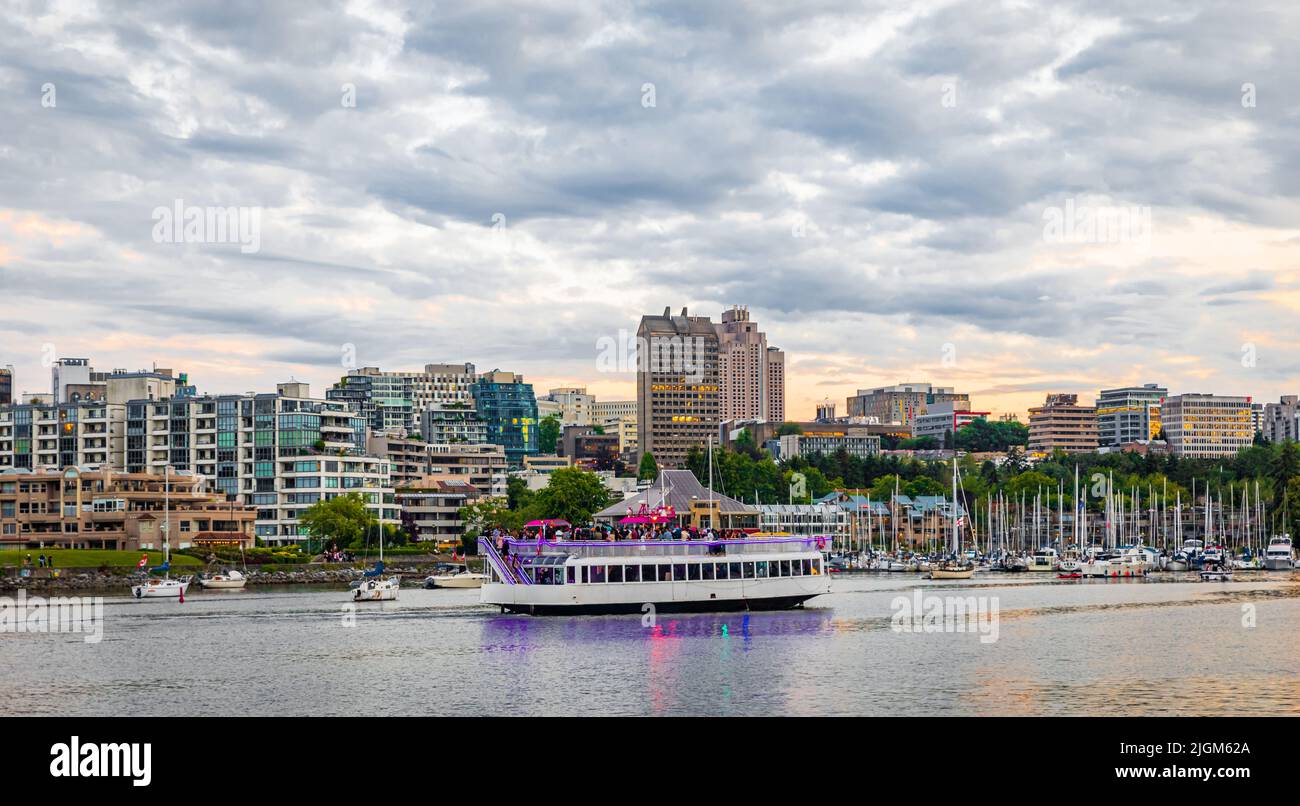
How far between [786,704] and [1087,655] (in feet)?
88.3

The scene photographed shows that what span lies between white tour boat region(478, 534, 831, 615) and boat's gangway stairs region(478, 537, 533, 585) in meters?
0.08

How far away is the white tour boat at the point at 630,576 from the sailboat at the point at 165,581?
45.1 m

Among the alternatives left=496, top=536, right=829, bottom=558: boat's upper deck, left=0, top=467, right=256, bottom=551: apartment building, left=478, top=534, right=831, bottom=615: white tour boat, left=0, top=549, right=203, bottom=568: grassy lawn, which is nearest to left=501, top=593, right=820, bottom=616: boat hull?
left=478, top=534, right=831, bottom=615: white tour boat

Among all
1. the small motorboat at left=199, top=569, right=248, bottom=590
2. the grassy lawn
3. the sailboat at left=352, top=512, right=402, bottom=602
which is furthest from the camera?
the grassy lawn

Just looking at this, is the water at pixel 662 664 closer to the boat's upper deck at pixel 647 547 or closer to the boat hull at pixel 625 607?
the boat hull at pixel 625 607

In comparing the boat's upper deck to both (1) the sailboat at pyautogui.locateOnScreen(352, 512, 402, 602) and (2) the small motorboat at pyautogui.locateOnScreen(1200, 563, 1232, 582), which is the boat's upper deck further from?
(2) the small motorboat at pyautogui.locateOnScreen(1200, 563, 1232, 582)

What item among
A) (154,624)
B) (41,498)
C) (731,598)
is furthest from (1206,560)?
(41,498)

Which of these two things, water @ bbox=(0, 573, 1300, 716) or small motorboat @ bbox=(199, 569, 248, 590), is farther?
small motorboat @ bbox=(199, 569, 248, 590)

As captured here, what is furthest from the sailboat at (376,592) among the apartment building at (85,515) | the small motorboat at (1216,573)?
the small motorboat at (1216,573)

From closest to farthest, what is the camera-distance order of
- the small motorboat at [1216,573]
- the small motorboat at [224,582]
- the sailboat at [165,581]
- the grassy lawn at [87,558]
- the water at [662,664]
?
the water at [662,664] → the sailboat at [165,581] → the small motorboat at [224,582] → the grassy lawn at [87,558] → the small motorboat at [1216,573]

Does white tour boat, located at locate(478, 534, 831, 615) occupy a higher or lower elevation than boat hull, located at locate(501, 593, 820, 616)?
higher

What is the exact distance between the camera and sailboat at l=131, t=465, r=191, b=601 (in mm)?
146625

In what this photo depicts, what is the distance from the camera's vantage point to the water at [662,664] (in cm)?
6344

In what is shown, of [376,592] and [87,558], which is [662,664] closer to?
[376,592]
